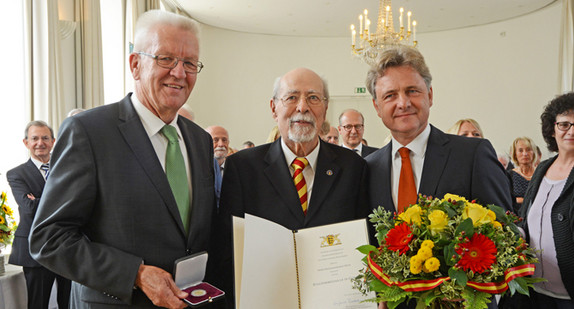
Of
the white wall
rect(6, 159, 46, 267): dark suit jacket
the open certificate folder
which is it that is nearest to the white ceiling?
the white wall

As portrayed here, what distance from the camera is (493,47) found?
13727 millimetres

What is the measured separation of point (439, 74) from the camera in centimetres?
1458

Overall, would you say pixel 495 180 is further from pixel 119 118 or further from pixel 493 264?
pixel 119 118

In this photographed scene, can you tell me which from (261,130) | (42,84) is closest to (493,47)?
(261,130)

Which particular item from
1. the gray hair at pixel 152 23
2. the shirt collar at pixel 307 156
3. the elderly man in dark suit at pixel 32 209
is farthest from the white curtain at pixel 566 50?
the gray hair at pixel 152 23

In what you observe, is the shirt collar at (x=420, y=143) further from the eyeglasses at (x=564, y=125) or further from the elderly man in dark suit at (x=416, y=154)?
the eyeglasses at (x=564, y=125)

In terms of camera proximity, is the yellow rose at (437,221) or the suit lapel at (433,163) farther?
the suit lapel at (433,163)

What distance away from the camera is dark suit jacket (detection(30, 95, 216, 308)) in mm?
1791

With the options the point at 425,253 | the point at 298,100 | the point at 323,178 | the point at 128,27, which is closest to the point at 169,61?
the point at 298,100

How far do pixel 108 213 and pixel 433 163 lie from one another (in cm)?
147

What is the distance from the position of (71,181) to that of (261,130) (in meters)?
13.0

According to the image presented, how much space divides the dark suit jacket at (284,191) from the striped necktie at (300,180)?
0.04 meters

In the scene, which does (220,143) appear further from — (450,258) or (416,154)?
(450,258)

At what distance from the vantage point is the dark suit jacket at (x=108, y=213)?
70.5 inches
